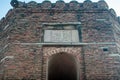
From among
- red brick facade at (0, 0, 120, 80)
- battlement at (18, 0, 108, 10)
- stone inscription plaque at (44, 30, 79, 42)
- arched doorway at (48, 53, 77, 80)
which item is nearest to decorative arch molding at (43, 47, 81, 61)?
red brick facade at (0, 0, 120, 80)

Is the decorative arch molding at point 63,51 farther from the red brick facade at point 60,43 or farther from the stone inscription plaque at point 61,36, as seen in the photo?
the stone inscription plaque at point 61,36

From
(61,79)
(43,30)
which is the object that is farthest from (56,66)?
(43,30)

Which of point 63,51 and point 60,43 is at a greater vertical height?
point 60,43

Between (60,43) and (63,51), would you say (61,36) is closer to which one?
(60,43)

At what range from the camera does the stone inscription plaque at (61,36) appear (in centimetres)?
1035

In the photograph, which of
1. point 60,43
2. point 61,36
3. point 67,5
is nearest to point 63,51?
point 60,43

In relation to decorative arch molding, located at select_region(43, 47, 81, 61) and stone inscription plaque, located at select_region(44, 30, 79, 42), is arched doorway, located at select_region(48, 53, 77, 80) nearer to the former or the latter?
decorative arch molding, located at select_region(43, 47, 81, 61)

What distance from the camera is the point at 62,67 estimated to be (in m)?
11.4

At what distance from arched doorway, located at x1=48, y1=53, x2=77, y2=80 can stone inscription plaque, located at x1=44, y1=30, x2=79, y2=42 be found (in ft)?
2.15

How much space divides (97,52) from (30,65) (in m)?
2.75

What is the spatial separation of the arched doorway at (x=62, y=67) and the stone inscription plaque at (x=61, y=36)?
656 mm

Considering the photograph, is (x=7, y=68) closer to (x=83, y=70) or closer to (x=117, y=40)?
(x=83, y=70)

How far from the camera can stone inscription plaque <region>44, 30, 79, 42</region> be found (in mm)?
10352

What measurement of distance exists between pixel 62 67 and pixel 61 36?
1.71 meters
